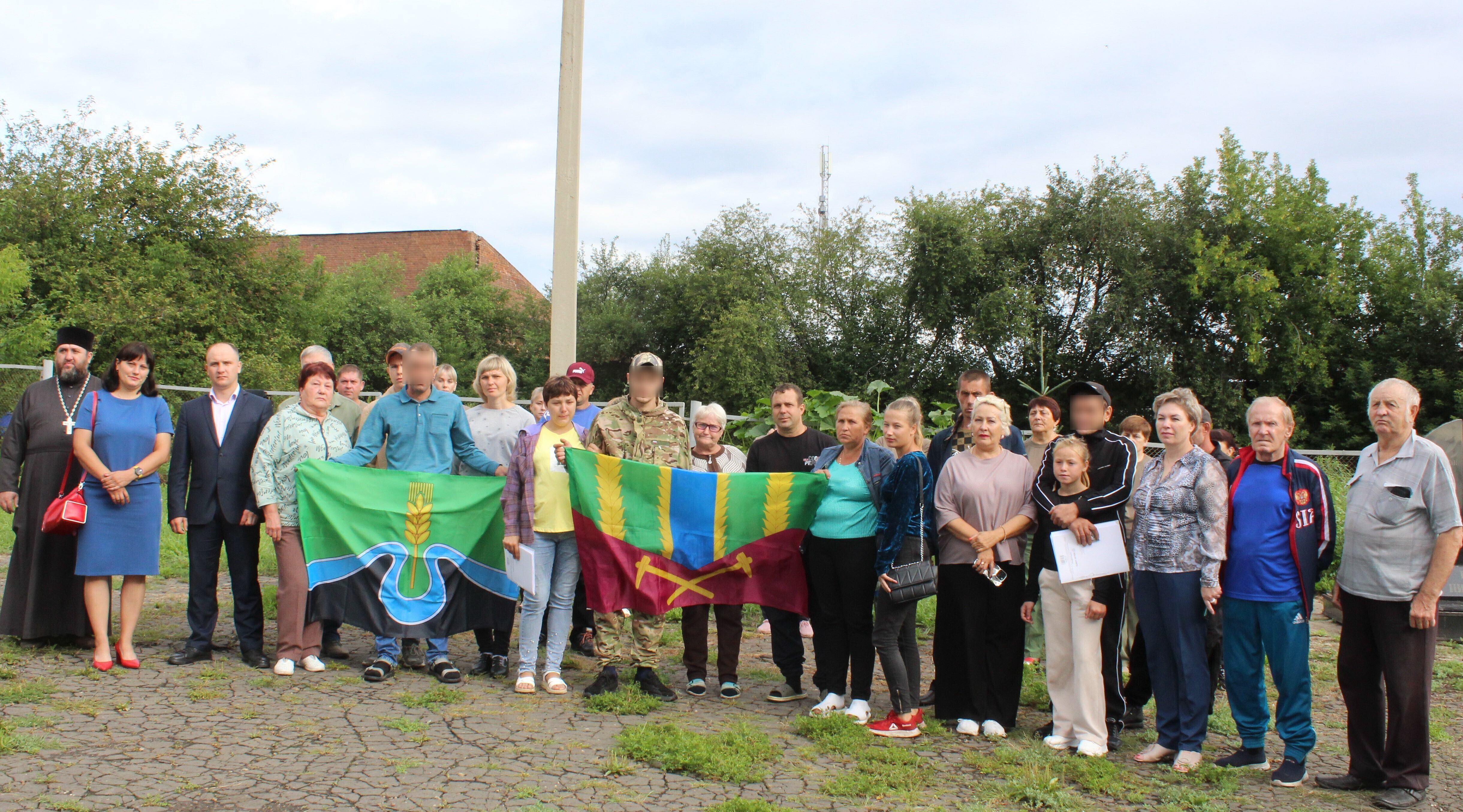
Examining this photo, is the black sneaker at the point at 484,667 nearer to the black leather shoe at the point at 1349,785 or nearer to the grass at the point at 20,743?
the grass at the point at 20,743

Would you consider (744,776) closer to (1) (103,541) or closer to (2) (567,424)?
(2) (567,424)

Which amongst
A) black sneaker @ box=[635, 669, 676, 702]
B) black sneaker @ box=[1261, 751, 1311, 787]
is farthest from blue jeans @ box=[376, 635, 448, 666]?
black sneaker @ box=[1261, 751, 1311, 787]

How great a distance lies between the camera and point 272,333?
91.8ft

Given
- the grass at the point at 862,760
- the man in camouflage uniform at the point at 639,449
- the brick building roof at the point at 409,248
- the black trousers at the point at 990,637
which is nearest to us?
the grass at the point at 862,760

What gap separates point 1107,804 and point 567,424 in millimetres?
3513

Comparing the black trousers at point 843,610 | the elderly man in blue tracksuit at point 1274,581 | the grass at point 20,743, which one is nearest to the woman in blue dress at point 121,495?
the grass at point 20,743

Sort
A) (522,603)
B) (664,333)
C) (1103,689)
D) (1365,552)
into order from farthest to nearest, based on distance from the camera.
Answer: (664,333)
(522,603)
(1103,689)
(1365,552)

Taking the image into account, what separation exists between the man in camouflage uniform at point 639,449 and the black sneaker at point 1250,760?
2842mm

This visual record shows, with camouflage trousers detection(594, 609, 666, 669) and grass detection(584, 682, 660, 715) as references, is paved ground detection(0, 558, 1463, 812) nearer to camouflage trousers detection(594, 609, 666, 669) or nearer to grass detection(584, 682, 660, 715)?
grass detection(584, 682, 660, 715)

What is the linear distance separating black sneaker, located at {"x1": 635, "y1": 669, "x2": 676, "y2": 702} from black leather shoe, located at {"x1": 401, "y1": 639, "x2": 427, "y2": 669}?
142 cm

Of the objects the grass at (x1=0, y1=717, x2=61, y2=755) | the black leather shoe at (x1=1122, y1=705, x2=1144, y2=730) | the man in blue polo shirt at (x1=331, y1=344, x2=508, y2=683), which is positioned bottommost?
the black leather shoe at (x1=1122, y1=705, x2=1144, y2=730)

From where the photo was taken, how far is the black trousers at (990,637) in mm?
5148

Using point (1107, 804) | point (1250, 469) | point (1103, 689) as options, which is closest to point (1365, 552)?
point (1250, 469)

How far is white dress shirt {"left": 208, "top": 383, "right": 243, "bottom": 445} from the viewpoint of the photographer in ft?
19.9
